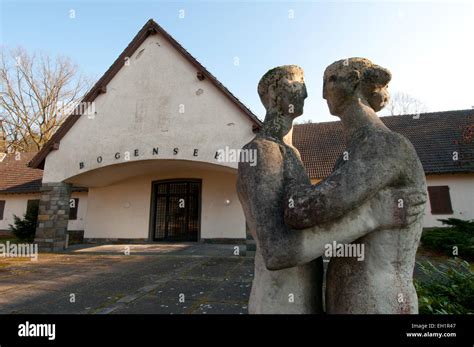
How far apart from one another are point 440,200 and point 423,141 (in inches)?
118

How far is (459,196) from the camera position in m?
12.0

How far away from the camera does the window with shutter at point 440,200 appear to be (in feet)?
39.2

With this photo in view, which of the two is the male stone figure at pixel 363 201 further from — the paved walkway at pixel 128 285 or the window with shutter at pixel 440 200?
the window with shutter at pixel 440 200

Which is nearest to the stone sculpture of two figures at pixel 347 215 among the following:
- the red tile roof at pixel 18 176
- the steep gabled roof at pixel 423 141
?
the steep gabled roof at pixel 423 141

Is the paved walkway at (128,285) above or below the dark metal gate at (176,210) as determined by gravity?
below

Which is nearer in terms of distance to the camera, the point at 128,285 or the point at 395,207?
the point at 395,207

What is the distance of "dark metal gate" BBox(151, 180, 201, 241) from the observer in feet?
39.4

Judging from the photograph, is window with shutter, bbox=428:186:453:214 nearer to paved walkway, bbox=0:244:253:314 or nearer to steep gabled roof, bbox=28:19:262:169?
paved walkway, bbox=0:244:253:314

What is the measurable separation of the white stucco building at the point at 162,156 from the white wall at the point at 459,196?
0.04 m

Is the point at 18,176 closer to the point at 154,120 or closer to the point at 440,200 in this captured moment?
the point at 154,120

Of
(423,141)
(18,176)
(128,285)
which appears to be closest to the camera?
(128,285)

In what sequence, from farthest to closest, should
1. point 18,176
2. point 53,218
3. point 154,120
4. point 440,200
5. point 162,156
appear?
point 18,176, point 440,200, point 53,218, point 154,120, point 162,156

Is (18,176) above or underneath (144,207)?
above

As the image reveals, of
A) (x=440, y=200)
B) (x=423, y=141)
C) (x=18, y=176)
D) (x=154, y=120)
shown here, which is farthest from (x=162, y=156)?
(x=18, y=176)
